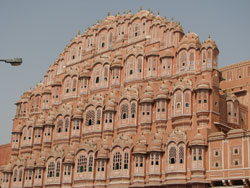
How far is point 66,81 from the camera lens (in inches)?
2542

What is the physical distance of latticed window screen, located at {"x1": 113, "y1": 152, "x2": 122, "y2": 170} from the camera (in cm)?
5134

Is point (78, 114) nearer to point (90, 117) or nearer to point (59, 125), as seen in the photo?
point (90, 117)

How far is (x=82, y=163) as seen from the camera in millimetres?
55188

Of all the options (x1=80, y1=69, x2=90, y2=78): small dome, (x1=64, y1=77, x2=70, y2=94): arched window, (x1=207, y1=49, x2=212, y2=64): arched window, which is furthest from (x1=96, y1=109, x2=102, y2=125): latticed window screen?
(x1=207, y1=49, x2=212, y2=64): arched window

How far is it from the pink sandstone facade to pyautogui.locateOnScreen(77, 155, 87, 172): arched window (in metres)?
0.13

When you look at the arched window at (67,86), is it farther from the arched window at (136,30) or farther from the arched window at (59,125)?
the arched window at (136,30)

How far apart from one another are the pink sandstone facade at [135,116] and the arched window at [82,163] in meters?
0.13

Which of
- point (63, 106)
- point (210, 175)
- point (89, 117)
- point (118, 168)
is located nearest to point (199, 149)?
point (210, 175)

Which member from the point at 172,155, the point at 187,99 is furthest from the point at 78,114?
the point at 172,155

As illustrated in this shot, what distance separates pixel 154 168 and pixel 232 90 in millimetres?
20237

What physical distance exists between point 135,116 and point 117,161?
5897 mm

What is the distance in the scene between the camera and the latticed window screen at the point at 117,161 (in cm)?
5134

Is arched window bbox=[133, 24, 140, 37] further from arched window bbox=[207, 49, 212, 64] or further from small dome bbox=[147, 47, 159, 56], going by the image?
arched window bbox=[207, 49, 212, 64]

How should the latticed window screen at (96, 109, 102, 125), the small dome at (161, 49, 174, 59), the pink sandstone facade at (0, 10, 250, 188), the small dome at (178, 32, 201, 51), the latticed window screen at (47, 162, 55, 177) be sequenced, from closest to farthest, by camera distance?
the pink sandstone facade at (0, 10, 250, 188) < the small dome at (178, 32, 201, 51) < the small dome at (161, 49, 174, 59) < the latticed window screen at (96, 109, 102, 125) < the latticed window screen at (47, 162, 55, 177)
